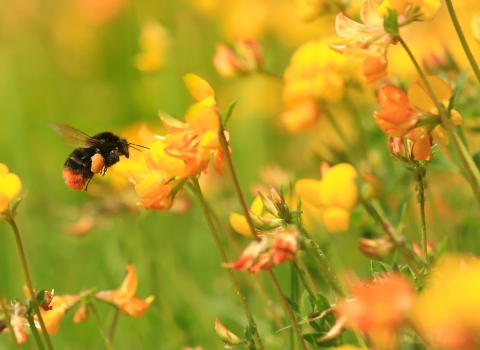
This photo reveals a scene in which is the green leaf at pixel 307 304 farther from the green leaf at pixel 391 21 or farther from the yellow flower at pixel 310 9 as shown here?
the yellow flower at pixel 310 9

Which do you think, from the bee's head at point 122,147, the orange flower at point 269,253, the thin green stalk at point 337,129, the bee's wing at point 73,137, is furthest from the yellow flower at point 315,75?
the orange flower at point 269,253

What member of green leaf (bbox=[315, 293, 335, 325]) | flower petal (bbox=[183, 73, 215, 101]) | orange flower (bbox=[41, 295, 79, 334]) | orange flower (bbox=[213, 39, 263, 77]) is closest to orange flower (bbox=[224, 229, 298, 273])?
green leaf (bbox=[315, 293, 335, 325])

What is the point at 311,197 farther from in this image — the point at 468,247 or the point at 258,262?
the point at 468,247

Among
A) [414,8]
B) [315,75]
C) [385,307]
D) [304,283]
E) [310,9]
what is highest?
[414,8]

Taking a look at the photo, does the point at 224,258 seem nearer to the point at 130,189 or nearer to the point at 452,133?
the point at 452,133

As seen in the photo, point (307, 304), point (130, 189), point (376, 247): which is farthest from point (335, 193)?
point (130, 189)

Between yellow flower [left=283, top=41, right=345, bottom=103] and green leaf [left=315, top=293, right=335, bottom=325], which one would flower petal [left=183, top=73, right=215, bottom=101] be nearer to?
green leaf [left=315, top=293, right=335, bottom=325]
